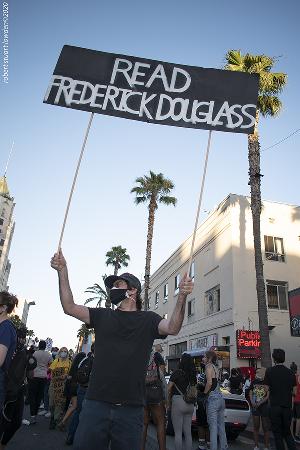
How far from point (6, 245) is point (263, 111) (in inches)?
3934

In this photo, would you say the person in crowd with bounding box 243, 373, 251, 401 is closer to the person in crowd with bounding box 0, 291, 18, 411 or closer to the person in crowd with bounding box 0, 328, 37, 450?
the person in crowd with bounding box 0, 328, 37, 450

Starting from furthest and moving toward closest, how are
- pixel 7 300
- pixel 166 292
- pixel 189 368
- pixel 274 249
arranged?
pixel 166 292
pixel 274 249
pixel 189 368
pixel 7 300

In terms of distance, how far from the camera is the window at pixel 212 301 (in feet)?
85.3

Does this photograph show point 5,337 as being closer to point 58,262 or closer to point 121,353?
point 58,262

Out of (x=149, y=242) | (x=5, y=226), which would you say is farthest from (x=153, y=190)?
(x=5, y=226)

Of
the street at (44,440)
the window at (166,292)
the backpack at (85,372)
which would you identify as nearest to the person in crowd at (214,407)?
the street at (44,440)

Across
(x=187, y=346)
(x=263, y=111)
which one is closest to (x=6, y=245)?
(x=187, y=346)

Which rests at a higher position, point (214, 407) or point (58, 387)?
point (58, 387)

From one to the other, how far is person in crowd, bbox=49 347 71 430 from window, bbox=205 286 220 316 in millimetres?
16838

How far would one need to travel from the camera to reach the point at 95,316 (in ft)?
10.4

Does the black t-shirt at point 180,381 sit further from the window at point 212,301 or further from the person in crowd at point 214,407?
the window at point 212,301

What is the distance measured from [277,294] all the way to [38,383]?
59.5 ft

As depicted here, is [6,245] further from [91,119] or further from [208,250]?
[91,119]

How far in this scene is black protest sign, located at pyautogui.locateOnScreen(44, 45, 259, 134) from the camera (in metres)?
4.68
